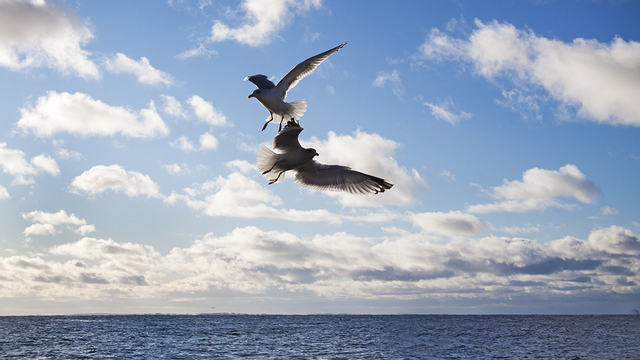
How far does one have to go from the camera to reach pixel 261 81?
1029 cm

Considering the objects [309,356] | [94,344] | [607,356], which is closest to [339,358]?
[309,356]

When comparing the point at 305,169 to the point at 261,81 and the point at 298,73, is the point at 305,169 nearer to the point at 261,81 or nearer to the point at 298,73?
the point at 298,73

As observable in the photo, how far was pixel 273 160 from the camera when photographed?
784 cm

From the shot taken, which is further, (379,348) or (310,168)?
(379,348)

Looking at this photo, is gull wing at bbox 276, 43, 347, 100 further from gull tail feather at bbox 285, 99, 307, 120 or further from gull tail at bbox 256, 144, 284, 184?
gull tail at bbox 256, 144, 284, 184

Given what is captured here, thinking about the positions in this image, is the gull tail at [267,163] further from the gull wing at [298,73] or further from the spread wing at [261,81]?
the spread wing at [261,81]

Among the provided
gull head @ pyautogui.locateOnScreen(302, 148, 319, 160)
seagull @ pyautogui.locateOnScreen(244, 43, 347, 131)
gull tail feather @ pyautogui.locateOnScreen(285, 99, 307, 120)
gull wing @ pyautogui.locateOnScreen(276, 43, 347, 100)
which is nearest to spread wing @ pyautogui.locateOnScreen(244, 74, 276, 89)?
seagull @ pyautogui.locateOnScreen(244, 43, 347, 131)

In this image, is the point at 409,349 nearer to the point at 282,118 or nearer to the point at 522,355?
the point at 522,355

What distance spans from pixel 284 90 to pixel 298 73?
1.53ft

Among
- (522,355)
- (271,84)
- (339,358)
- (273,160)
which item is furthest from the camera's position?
(522,355)

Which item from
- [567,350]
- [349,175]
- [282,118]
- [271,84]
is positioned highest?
[271,84]

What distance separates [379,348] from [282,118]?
39589 millimetres

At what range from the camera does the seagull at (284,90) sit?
8.74 metres

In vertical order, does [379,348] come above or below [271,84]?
below
